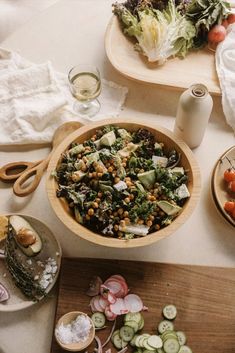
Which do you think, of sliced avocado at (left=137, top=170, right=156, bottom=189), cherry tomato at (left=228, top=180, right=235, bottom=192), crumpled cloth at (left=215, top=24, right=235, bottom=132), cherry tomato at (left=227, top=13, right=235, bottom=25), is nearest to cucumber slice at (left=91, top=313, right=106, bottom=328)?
sliced avocado at (left=137, top=170, right=156, bottom=189)

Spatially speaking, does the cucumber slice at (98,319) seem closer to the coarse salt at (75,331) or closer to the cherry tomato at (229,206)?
the coarse salt at (75,331)

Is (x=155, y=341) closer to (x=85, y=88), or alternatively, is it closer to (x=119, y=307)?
(x=119, y=307)

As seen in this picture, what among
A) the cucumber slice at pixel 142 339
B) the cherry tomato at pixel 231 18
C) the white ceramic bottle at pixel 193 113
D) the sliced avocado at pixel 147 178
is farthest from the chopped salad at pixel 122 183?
the cherry tomato at pixel 231 18

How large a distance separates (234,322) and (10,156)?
121 cm

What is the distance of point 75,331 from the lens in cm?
160

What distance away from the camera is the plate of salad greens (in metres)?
2.23

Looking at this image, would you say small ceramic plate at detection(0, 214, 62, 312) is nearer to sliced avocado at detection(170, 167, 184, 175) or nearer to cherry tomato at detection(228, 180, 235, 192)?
sliced avocado at detection(170, 167, 184, 175)

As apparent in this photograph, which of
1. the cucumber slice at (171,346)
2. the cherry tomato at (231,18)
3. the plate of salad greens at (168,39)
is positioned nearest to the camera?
the cucumber slice at (171,346)

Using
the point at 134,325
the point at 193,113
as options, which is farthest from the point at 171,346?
the point at 193,113

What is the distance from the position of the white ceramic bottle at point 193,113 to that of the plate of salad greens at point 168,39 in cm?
30

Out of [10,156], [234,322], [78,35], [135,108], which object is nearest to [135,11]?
[78,35]

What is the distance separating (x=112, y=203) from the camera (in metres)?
1.73

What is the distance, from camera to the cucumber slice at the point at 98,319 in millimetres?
1629

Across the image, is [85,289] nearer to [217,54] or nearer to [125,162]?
[125,162]
